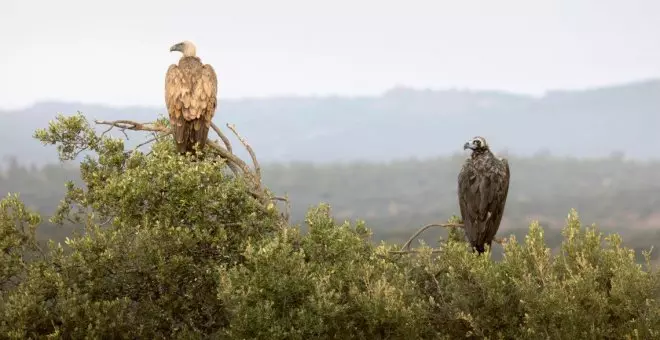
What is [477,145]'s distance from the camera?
18734 mm

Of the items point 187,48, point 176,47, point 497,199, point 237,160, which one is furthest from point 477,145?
point 176,47

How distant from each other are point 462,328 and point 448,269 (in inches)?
50.7

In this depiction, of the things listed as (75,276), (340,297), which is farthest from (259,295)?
(75,276)

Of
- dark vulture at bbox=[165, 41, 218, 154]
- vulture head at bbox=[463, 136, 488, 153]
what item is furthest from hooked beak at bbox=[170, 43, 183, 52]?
vulture head at bbox=[463, 136, 488, 153]

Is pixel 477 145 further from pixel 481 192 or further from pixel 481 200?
pixel 481 200

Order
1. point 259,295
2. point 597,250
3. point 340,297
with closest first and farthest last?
point 259,295 → point 340,297 → point 597,250

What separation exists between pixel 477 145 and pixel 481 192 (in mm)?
1289

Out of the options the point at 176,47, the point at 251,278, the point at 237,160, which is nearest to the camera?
the point at 251,278

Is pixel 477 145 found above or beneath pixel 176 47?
beneath

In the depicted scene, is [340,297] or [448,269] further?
[448,269]

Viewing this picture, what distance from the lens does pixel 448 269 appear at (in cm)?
1672

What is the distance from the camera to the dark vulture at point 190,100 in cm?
1808

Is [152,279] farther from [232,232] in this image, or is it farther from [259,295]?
[259,295]

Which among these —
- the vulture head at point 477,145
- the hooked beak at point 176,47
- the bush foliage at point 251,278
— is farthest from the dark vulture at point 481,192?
the hooked beak at point 176,47
